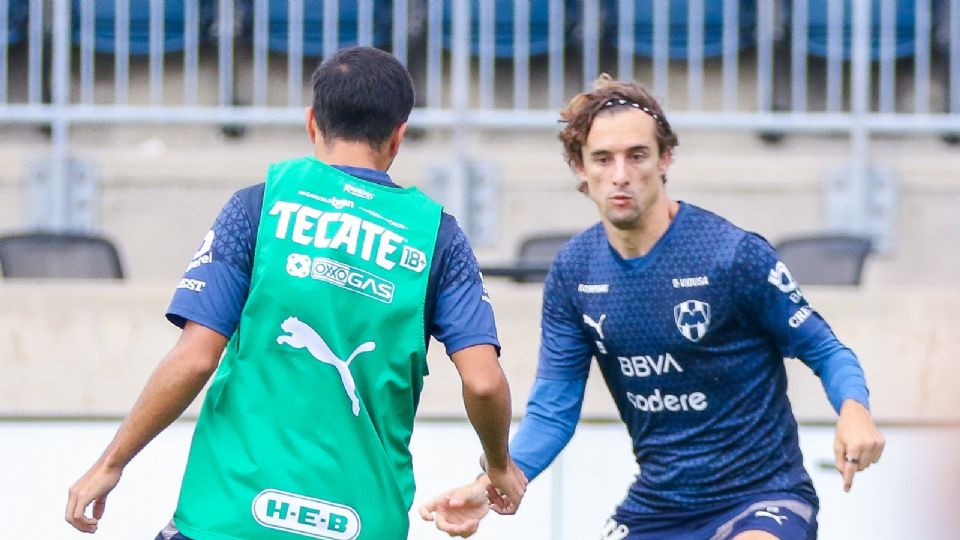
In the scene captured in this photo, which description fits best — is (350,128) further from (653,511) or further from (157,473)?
(157,473)

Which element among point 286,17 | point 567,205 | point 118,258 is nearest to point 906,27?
point 567,205

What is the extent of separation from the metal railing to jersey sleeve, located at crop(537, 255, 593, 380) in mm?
4568

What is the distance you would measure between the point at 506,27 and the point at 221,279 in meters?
6.12

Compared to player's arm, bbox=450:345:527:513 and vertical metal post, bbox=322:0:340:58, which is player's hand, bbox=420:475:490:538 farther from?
vertical metal post, bbox=322:0:340:58

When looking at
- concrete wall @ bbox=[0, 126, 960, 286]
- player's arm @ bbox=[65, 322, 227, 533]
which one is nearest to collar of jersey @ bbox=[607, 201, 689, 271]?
player's arm @ bbox=[65, 322, 227, 533]

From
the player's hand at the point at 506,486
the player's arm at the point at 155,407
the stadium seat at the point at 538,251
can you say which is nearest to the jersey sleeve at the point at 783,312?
the player's hand at the point at 506,486

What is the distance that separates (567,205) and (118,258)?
310 centimetres

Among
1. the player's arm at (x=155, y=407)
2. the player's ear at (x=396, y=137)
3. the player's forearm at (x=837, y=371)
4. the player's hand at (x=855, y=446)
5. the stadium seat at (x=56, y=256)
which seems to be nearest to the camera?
the player's arm at (x=155, y=407)

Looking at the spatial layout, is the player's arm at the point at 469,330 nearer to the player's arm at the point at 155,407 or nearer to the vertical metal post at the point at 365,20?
the player's arm at the point at 155,407

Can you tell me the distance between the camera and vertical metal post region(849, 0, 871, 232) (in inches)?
344

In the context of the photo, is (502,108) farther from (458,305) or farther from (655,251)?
(458,305)

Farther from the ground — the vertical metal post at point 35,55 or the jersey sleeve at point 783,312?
the vertical metal post at point 35,55

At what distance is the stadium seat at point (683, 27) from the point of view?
356 inches

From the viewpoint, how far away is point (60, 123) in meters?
8.61
